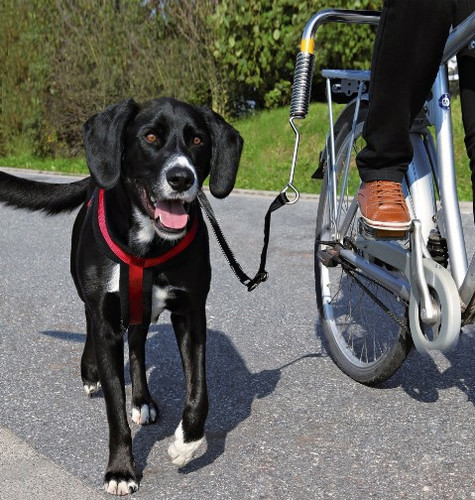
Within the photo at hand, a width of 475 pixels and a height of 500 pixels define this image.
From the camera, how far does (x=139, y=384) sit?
3.57m

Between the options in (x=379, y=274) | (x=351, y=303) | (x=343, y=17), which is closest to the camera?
(x=379, y=274)

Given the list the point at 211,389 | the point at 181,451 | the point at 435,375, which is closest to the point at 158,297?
the point at 181,451

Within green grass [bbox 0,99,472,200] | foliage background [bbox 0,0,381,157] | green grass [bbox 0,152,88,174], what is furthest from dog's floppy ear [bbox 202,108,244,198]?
green grass [bbox 0,152,88,174]

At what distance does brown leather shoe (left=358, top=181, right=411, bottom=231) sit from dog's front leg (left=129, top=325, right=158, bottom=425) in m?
1.05

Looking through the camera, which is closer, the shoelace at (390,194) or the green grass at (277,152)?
the shoelace at (390,194)

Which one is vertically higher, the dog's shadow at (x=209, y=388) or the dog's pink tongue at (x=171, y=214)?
the dog's pink tongue at (x=171, y=214)

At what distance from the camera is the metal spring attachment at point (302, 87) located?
11.1 feet

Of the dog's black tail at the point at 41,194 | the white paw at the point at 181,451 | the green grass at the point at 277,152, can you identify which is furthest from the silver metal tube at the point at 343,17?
the green grass at the point at 277,152

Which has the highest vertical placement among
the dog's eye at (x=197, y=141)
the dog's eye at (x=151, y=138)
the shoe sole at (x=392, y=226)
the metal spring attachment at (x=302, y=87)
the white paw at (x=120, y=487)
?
the metal spring attachment at (x=302, y=87)

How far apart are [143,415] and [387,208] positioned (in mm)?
1287

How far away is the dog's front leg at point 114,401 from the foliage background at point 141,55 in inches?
517

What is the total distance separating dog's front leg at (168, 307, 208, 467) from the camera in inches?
116

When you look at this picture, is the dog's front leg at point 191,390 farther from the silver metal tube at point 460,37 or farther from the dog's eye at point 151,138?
the silver metal tube at point 460,37

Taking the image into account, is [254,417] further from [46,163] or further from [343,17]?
[46,163]
